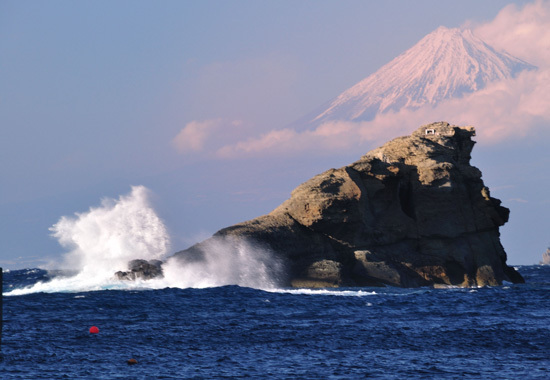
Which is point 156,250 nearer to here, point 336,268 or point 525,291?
point 336,268

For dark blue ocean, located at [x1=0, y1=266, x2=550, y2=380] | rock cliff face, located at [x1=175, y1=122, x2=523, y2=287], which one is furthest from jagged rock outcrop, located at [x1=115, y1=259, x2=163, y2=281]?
dark blue ocean, located at [x1=0, y1=266, x2=550, y2=380]

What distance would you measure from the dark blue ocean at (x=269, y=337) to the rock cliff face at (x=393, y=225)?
52.7ft

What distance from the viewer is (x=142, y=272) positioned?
67500 mm

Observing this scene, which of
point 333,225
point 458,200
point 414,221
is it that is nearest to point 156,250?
point 333,225

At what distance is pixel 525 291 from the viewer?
64750 millimetres

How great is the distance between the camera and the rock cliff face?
69.3m

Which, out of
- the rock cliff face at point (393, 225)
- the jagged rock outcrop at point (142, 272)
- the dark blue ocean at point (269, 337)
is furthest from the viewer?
the rock cliff face at point (393, 225)

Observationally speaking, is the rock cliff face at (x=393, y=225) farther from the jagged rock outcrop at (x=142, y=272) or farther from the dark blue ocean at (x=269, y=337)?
the dark blue ocean at (x=269, y=337)

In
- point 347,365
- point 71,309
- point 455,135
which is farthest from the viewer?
point 455,135

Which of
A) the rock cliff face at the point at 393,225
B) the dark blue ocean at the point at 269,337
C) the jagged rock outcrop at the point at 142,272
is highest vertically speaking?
the rock cliff face at the point at 393,225

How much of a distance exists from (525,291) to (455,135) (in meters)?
24.8

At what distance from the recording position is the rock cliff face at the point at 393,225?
69.3 m

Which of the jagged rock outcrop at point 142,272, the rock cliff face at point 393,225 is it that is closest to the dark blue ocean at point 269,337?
the jagged rock outcrop at point 142,272

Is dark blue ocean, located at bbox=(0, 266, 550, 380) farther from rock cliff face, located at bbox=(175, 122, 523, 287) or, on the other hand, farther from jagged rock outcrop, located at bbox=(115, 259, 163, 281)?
rock cliff face, located at bbox=(175, 122, 523, 287)
